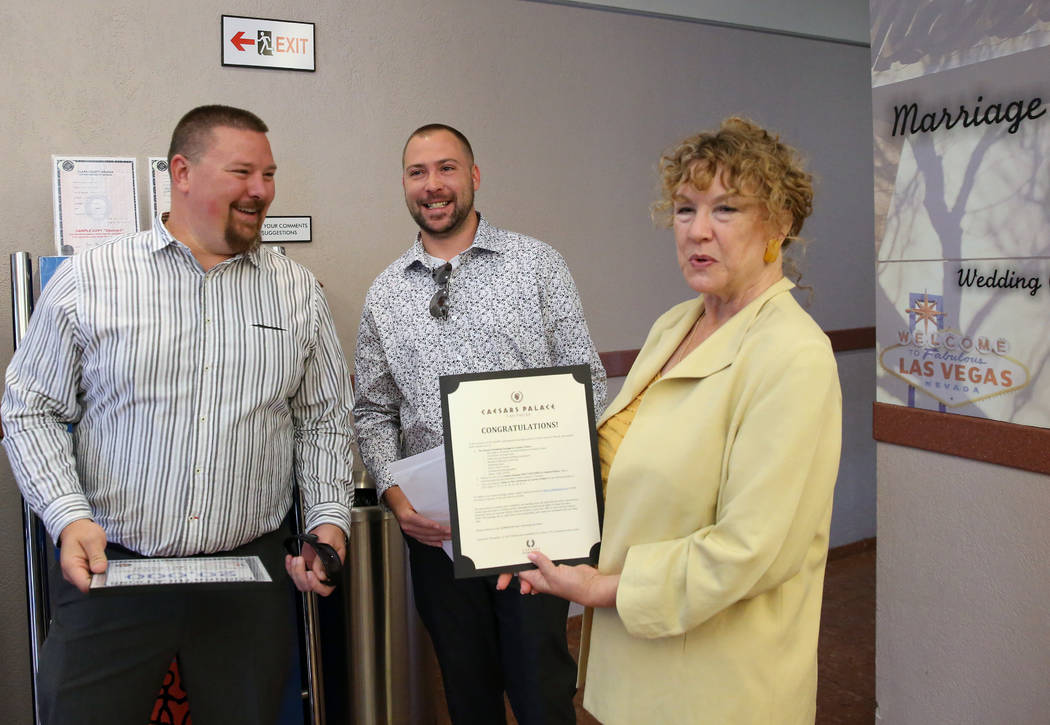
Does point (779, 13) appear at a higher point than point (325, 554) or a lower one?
higher

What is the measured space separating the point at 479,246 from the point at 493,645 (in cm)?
101

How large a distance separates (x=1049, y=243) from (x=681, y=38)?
94.2 inches

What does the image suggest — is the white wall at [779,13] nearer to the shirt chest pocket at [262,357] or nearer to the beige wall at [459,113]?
the beige wall at [459,113]

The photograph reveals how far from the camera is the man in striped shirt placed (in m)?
1.74

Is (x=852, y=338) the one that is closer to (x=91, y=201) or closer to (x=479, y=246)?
(x=479, y=246)

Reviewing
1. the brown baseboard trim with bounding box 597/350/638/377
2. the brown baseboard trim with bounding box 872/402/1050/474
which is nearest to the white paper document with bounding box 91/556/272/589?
the brown baseboard trim with bounding box 872/402/1050/474

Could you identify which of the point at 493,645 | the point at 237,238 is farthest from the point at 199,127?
the point at 493,645

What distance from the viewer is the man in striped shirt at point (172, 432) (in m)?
1.74

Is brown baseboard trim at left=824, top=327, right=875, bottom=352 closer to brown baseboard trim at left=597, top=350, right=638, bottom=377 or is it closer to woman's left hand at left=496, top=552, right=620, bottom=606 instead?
brown baseboard trim at left=597, top=350, right=638, bottom=377

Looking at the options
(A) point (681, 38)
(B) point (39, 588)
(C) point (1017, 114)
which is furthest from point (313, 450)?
(A) point (681, 38)

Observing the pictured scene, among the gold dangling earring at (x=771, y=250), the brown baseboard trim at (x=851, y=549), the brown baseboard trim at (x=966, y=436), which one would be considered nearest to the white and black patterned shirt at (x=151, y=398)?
the gold dangling earring at (x=771, y=250)

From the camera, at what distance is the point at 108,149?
2.66 metres

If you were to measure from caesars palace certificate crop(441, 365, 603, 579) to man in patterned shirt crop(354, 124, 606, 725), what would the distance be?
0.52 m

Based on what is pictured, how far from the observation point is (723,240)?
1.33m
